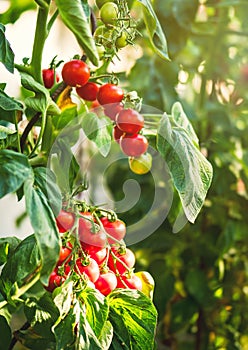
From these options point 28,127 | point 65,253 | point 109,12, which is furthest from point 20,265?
point 109,12

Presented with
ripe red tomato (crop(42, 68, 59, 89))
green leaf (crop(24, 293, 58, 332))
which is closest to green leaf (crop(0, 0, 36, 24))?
ripe red tomato (crop(42, 68, 59, 89))

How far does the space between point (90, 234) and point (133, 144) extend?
111 millimetres

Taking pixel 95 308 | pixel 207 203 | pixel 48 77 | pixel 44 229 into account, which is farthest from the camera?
pixel 207 203

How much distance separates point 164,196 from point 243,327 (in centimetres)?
31

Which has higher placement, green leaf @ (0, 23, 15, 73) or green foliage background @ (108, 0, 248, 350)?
green leaf @ (0, 23, 15, 73)

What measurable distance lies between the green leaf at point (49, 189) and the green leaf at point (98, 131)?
0.24 ft

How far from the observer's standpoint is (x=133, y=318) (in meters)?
0.59

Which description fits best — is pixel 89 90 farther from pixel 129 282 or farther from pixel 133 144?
pixel 129 282

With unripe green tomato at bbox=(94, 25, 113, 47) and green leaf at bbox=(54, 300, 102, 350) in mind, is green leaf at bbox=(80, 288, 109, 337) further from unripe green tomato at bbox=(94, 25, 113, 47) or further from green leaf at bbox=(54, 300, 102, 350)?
unripe green tomato at bbox=(94, 25, 113, 47)

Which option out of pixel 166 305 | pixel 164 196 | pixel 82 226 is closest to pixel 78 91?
pixel 82 226

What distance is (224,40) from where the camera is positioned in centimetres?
130

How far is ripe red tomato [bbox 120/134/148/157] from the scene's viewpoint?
64 cm

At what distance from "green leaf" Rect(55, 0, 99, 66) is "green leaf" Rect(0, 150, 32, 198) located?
95mm

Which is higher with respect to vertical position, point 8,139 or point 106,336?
point 8,139
